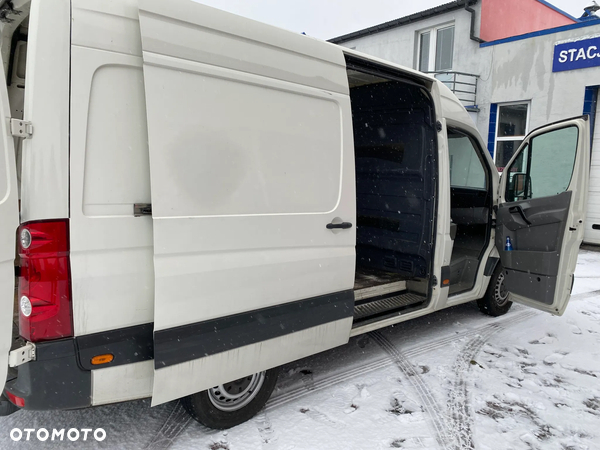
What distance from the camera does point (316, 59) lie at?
284cm

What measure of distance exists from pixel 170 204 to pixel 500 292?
14.0 feet

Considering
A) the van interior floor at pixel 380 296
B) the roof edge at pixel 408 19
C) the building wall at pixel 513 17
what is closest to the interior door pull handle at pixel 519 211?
the van interior floor at pixel 380 296

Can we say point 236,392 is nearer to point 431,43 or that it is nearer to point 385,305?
point 385,305

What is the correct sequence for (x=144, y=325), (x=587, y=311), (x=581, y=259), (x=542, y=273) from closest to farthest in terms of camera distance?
1. (x=144, y=325)
2. (x=542, y=273)
3. (x=587, y=311)
4. (x=581, y=259)

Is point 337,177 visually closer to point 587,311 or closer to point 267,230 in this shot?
point 267,230

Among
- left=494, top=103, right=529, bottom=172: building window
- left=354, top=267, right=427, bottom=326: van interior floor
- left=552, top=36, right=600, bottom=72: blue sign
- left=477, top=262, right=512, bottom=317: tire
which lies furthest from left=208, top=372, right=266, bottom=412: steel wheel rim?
left=552, top=36, right=600, bottom=72: blue sign

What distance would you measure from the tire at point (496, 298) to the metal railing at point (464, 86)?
7540mm

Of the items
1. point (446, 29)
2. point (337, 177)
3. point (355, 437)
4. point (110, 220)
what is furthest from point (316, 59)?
point (446, 29)

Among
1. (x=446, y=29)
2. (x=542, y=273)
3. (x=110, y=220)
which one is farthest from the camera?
(x=446, y=29)

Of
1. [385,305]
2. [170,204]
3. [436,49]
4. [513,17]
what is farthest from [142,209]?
[513,17]

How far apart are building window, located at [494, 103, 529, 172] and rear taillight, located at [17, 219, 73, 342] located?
35.6ft

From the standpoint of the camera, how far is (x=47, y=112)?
1.95 metres

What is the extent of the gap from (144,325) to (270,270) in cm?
77

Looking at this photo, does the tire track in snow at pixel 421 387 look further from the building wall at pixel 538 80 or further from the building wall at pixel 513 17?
the building wall at pixel 513 17
